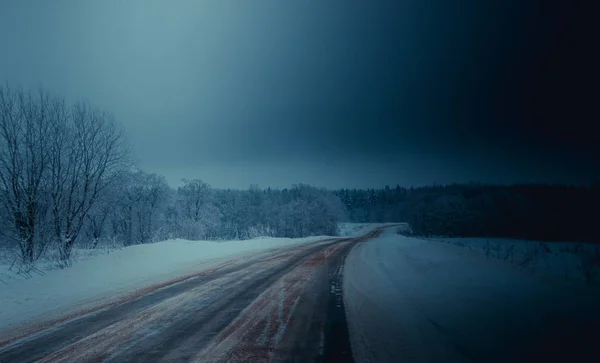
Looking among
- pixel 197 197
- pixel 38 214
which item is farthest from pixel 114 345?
pixel 197 197

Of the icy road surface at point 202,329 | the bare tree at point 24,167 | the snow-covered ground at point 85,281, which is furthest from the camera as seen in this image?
the bare tree at point 24,167

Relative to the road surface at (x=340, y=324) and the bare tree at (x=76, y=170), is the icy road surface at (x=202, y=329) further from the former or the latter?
the bare tree at (x=76, y=170)

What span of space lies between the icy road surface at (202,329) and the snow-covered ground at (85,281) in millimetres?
1127

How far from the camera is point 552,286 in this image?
750cm

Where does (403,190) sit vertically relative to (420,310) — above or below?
above

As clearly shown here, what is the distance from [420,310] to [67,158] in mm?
17326

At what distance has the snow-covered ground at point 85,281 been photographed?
7.52 metres

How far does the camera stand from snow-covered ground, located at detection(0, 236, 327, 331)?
7.52 m

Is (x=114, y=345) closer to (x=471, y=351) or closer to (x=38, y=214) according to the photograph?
(x=471, y=351)

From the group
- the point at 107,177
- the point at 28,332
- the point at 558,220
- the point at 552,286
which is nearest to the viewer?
the point at 28,332

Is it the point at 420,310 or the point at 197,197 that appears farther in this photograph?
the point at 197,197

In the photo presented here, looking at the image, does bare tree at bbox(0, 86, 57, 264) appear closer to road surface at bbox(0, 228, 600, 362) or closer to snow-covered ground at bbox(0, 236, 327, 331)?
snow-covered ground at bbox(0, 236, 327, 331)

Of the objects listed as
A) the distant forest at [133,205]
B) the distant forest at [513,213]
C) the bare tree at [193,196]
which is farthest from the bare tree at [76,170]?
the bare tree at [193,196]

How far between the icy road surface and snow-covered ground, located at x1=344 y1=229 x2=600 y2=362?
55 cm
